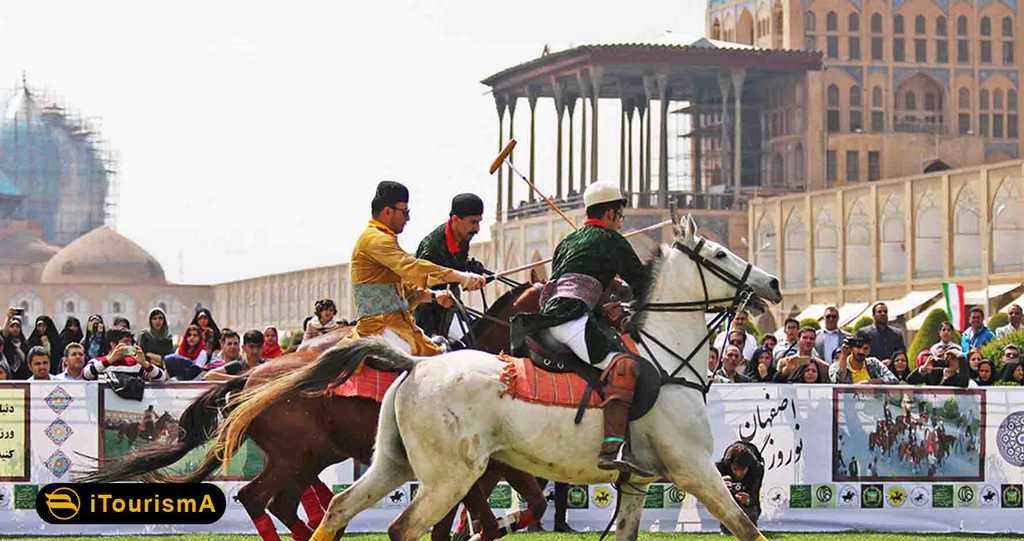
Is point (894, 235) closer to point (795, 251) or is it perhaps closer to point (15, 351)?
point (795, 251)

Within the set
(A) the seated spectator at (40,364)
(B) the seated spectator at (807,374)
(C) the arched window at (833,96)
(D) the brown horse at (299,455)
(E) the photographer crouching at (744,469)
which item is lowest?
(E) the photographer crouching at (744,469)

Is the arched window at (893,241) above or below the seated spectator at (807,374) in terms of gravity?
above

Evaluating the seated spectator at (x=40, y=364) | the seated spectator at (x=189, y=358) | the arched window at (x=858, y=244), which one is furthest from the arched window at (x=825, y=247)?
the seated spectator at (x=40, y=364)

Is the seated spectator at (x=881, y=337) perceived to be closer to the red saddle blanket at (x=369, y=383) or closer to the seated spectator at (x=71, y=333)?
the seated spectator at (x=71, y=333)

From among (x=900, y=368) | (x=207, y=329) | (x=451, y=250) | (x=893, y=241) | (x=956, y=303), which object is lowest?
(x=900, y=368)

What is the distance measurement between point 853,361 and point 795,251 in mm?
56949

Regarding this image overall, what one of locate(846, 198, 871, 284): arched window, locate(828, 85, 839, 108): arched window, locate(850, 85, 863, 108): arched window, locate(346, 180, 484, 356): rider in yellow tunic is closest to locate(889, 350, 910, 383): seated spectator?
locate(346, 180, 484, 356): rider in yellow tunic

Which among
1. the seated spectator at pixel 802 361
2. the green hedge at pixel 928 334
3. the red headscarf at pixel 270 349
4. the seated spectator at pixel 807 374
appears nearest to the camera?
the red headscarf at pixel 270 349

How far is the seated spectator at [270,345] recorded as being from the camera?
16000 mm

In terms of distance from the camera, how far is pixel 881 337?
20125mm

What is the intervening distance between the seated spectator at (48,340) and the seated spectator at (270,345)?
3.32 metres

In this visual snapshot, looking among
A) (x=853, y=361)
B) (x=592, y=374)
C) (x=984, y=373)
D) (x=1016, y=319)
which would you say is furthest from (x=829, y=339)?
(x=592, y=374)

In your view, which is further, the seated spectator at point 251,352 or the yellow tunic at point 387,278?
the seated spectator at point 251,352

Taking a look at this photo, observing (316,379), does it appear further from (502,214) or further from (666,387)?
(502,214)
